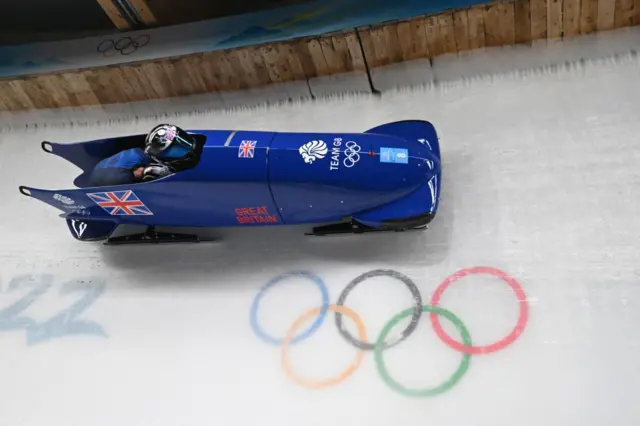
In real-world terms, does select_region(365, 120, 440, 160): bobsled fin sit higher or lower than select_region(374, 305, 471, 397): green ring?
higher

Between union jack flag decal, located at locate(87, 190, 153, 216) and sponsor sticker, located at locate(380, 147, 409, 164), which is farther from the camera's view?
union jack flag decal, located at locate(87, 190, 153, 216)

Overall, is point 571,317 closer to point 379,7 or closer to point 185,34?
point 379,7

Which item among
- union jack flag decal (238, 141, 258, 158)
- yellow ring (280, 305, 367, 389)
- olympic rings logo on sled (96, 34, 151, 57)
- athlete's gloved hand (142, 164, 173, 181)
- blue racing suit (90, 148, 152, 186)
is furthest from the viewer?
olympic rings logo on sled (96, 34, 151, 57)

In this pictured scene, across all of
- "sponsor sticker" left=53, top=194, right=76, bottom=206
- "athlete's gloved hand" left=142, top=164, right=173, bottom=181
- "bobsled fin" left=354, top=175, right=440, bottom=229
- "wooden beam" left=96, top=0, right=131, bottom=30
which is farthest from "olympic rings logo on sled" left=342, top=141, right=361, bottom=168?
"wooden beam" left=96, top=0, right=131, bottom=30

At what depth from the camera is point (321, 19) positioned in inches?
155

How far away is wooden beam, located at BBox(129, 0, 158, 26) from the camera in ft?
13.7

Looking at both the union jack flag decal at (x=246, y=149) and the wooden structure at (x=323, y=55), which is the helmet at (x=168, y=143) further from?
the wooden structure at (x=323, y=55)

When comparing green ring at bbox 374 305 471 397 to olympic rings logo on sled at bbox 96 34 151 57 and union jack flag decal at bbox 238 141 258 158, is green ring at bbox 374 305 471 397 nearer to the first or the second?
union jack flag decal at bbox 238 141 258 158

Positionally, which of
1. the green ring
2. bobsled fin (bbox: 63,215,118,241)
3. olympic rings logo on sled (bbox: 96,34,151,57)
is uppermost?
olympic rings logo on sled (bbox: 96,34,151,57)

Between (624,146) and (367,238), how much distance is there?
135 cm

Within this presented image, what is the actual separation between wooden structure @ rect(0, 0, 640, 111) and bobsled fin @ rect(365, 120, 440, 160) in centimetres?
59

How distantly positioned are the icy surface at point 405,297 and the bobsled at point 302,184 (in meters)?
0.20

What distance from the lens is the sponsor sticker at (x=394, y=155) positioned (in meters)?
2.96

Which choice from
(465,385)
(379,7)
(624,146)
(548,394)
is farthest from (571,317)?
(379,7)
